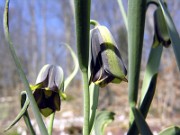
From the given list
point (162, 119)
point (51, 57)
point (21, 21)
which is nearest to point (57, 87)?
point (162, 119)

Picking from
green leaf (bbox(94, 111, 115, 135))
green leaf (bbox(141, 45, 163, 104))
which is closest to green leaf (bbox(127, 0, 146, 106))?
green leaf (bbox(141, 45, 163, 104))

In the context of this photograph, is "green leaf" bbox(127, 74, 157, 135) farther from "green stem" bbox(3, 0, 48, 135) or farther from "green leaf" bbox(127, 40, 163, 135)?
"green stem" bbox(3, 0, 48, 135)

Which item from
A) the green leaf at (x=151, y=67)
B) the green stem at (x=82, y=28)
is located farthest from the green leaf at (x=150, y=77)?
the green stem at (x=82, y=28)

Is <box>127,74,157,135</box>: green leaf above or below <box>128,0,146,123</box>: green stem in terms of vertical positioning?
below

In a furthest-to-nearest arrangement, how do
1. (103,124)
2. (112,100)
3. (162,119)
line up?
(112,100), (162,119), (103,124)

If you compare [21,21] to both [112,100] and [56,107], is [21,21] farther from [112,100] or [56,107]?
[56,107]

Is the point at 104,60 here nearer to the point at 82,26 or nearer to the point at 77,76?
the point at 82,26

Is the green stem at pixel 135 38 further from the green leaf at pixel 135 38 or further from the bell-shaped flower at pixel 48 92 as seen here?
the bell-shaped flower at pixel 48 92
